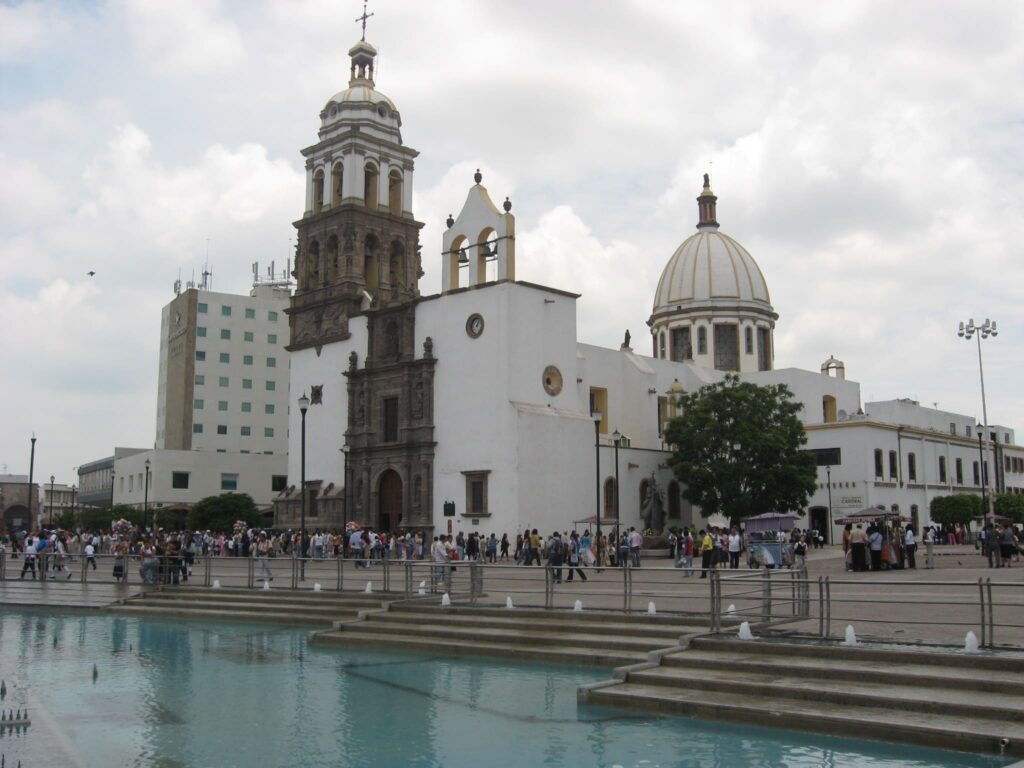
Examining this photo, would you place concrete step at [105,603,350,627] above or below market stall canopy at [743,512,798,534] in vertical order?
below

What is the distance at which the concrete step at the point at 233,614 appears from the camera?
21953 mm

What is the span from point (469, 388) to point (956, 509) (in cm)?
3049

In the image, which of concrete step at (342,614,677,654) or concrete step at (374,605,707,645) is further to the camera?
concrete step at (374,605,707,645)

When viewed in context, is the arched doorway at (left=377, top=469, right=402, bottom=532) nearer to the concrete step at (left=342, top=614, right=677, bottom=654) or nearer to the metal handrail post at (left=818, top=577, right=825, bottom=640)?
the concrete step at (left=342, top=614, right=677, bottom=654)

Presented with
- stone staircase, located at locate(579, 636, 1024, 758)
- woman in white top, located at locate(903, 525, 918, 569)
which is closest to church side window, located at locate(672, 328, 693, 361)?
woman in white top, located at locate(903, 525, 918, 569)

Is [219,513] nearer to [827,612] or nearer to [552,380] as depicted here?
[552,380]

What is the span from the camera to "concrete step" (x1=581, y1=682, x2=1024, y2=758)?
9953 mm

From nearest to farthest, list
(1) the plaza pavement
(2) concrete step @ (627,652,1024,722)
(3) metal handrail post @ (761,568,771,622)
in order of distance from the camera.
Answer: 1. (2) concrete step @ (627,652,1024,722)
2. (1) the plaza pavement
3. (3) metal handrail post @ (761,568,771,622)

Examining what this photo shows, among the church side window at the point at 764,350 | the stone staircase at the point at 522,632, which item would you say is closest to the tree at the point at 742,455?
the church side window at the point at 764,350

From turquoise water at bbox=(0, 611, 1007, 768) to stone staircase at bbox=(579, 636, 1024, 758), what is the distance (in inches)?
9.9

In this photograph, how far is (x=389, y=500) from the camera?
4922 centimetres

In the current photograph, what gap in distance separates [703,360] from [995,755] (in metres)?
59.1

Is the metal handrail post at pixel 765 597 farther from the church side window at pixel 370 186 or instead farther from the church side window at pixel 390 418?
the church side window at pixel 370 186

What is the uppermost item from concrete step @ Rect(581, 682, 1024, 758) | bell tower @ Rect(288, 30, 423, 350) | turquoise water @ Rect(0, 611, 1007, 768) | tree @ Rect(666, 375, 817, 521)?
bell tower @ Rect(288, 30, 423, 350)
